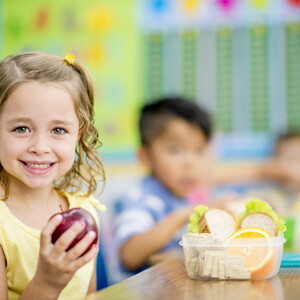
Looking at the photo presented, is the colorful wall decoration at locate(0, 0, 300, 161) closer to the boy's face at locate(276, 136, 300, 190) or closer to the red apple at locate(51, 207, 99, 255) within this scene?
the boy's face at locate(276, 136, 300, 190)

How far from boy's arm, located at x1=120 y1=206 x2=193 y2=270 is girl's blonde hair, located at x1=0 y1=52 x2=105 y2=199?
0.48 m

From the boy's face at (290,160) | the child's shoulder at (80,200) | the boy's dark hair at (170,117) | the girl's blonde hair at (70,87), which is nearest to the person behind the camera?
the girl's blonde hair at (70,87)

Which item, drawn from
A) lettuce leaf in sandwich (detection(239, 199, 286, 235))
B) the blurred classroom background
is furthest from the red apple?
the blurred classroom background

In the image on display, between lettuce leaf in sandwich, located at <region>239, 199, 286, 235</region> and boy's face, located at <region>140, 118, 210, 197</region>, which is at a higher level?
lettuce leaf in sandwich, located at <region>239, 199, 286, 235</region>

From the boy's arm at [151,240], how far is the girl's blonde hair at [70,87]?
479 millimetres

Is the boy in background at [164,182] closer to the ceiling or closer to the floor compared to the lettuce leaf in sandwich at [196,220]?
closer to the floor

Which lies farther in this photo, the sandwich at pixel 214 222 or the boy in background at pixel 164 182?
the boy in background at pixel 164 182

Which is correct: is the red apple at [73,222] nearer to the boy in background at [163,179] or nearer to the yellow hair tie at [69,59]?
the yellow hair tie at [69,59]

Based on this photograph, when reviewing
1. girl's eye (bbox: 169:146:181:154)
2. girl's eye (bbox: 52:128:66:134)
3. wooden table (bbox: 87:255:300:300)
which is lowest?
girl's eye (bbox: 169:146:181:154)

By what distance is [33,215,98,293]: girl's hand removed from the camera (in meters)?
0.90

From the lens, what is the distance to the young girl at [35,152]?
1.04 meters

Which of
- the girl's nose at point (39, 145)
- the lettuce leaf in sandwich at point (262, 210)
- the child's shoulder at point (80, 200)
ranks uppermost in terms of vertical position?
the girl's nose at point (39, 145)

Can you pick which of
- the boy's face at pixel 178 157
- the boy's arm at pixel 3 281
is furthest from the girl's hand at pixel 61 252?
the boy's face at pixel 178 157

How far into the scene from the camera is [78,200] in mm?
1275
